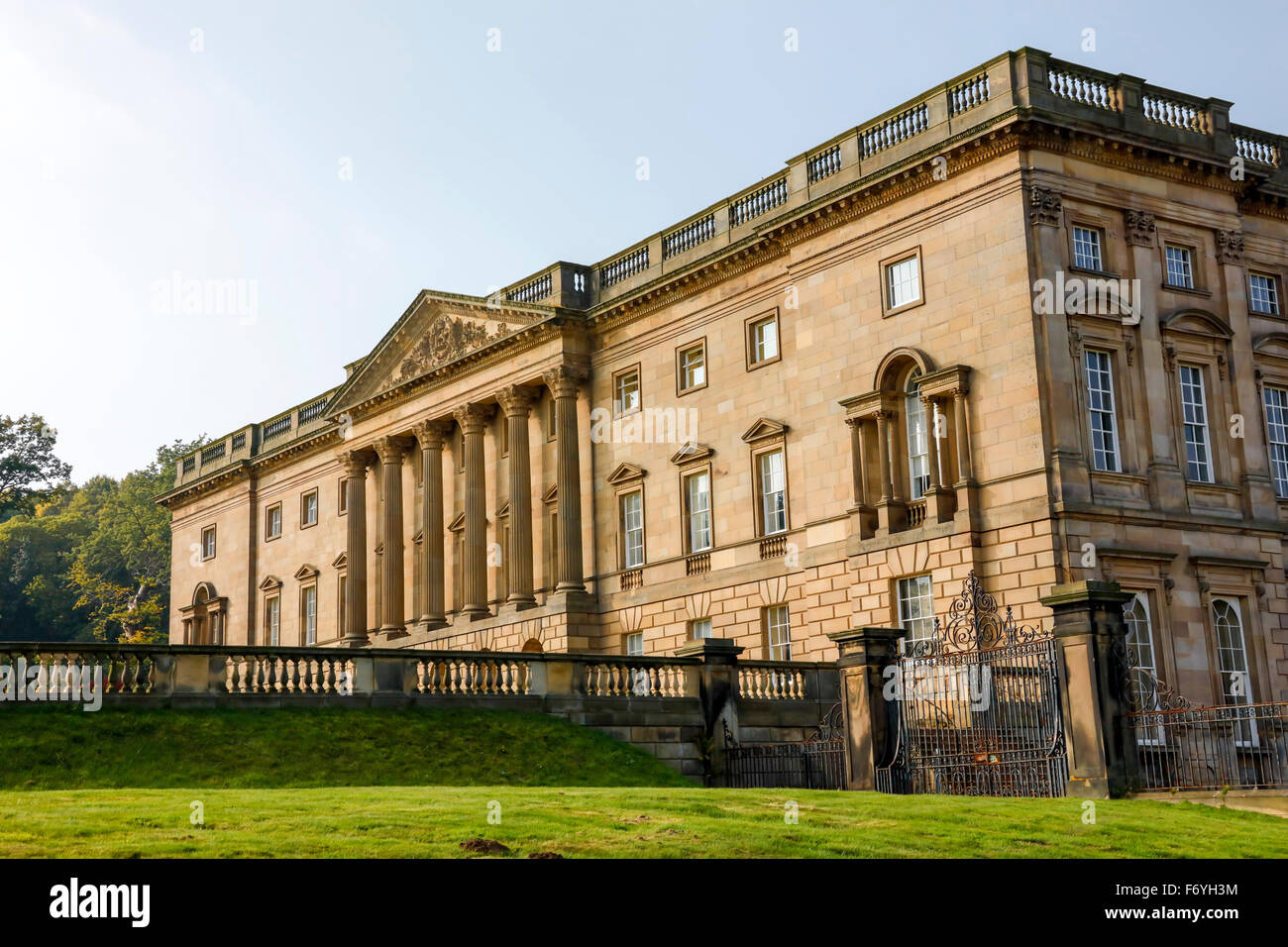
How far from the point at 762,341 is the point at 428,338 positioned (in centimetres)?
1604

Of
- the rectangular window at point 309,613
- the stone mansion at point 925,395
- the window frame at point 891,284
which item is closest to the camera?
the stone mansion at point 925,395

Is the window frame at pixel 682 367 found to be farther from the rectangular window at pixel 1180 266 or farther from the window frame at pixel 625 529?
the rectangular window at pixel 1180 266

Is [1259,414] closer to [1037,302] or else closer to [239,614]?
[1037,302]

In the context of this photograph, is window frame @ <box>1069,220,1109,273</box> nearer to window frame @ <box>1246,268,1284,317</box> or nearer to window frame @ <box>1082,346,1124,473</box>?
window frame @ <box>1082,346,1124,473</box>

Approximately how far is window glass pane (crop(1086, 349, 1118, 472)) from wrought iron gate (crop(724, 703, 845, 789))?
9.69m

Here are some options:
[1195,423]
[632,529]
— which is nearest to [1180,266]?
[1195,423]

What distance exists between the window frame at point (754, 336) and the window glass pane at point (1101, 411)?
9.43 metres

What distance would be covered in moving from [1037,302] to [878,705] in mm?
12741

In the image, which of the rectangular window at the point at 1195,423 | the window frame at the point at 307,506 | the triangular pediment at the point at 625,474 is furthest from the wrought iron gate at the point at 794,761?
the window frame at the point at 307,506

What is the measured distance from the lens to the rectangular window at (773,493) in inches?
1682

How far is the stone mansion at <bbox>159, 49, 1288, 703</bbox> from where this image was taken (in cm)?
3603

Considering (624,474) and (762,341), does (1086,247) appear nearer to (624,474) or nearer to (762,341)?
(762,341)

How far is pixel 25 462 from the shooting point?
97.8 m
